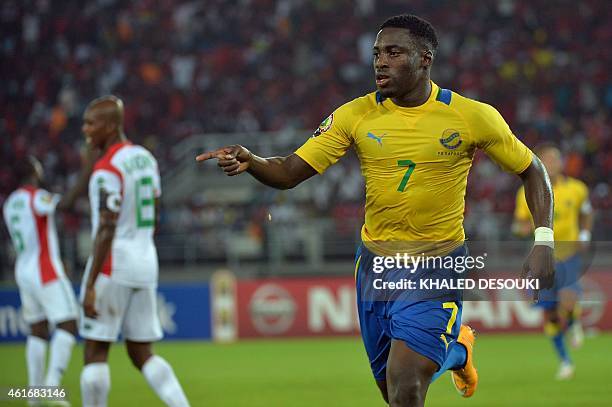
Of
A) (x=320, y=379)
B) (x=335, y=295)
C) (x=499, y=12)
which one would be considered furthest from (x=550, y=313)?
(x=499, y=12)

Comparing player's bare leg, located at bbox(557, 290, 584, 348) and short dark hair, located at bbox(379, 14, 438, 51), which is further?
player's bare leg, located at bbox(557, 290, 584, 348)

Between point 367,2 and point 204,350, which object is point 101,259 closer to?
point 204,350

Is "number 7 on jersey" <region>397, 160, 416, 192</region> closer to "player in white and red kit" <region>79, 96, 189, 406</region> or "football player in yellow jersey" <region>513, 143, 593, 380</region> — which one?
"player in white and red kit" <region>79, 96, 189, 406</region>

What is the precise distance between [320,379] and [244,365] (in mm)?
2154

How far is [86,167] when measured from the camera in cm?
762

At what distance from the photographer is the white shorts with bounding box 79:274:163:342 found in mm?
7090

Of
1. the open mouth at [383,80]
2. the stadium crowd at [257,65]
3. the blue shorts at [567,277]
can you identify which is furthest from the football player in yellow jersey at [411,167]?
the stadium crowd at [257,65]

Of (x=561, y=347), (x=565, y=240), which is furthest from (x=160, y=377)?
(x=565, y=240)

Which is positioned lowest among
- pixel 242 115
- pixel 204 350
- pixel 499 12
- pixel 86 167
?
pixel 204 350

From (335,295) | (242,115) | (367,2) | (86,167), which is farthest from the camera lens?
(367,2)

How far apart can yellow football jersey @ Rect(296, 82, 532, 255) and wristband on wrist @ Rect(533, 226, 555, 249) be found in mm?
371

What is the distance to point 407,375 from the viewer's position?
538cm

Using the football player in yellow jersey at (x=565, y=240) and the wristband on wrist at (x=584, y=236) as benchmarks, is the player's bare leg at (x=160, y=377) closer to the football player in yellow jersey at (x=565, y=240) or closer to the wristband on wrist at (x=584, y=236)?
the football player in yellow jersey at (x=565, y=240)

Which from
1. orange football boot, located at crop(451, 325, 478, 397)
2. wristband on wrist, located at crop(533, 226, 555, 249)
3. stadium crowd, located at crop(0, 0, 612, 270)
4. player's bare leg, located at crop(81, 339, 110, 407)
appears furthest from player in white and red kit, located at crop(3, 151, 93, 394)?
stadium crowd, located at crop(0, 0, 612, 270)
